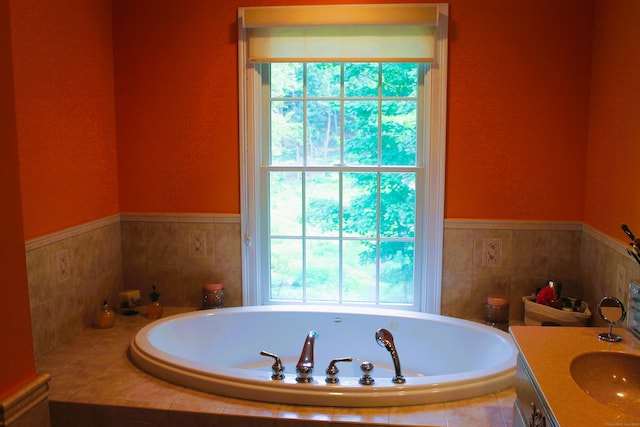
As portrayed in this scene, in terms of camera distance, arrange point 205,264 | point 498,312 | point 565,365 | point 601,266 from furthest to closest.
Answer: point 205,264 → point 498,312 → point 601,266 → point 565,365

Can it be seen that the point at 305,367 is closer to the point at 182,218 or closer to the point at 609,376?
the point at 609,376

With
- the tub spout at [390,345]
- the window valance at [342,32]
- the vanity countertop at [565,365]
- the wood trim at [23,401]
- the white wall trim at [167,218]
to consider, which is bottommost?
the tub spout at [390,345]

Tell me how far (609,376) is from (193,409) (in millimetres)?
1466

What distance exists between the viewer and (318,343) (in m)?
3.23

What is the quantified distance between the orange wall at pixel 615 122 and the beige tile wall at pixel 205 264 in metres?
0.17

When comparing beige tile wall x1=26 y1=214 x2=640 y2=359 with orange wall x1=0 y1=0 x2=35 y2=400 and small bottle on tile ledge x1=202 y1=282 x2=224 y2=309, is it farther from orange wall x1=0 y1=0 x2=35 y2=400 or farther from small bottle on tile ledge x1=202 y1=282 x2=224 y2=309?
orange wall x1=0 y1=0 x2=35 y2=400

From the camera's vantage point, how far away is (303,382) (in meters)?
2.29

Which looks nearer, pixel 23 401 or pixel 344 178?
pixel 23 401

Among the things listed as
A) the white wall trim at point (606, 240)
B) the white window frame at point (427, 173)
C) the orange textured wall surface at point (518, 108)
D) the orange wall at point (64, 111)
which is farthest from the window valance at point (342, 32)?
the white wall trim at point (606, 240)

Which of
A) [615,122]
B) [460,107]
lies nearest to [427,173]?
[460,107]

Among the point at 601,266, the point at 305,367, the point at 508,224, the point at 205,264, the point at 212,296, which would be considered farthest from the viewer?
the point at 205,264

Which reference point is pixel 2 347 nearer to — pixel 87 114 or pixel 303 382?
pixel 303 382

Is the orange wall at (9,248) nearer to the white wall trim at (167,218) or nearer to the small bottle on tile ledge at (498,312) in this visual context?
the white wall trim at (167,218)

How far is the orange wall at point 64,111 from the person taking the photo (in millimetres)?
2619
